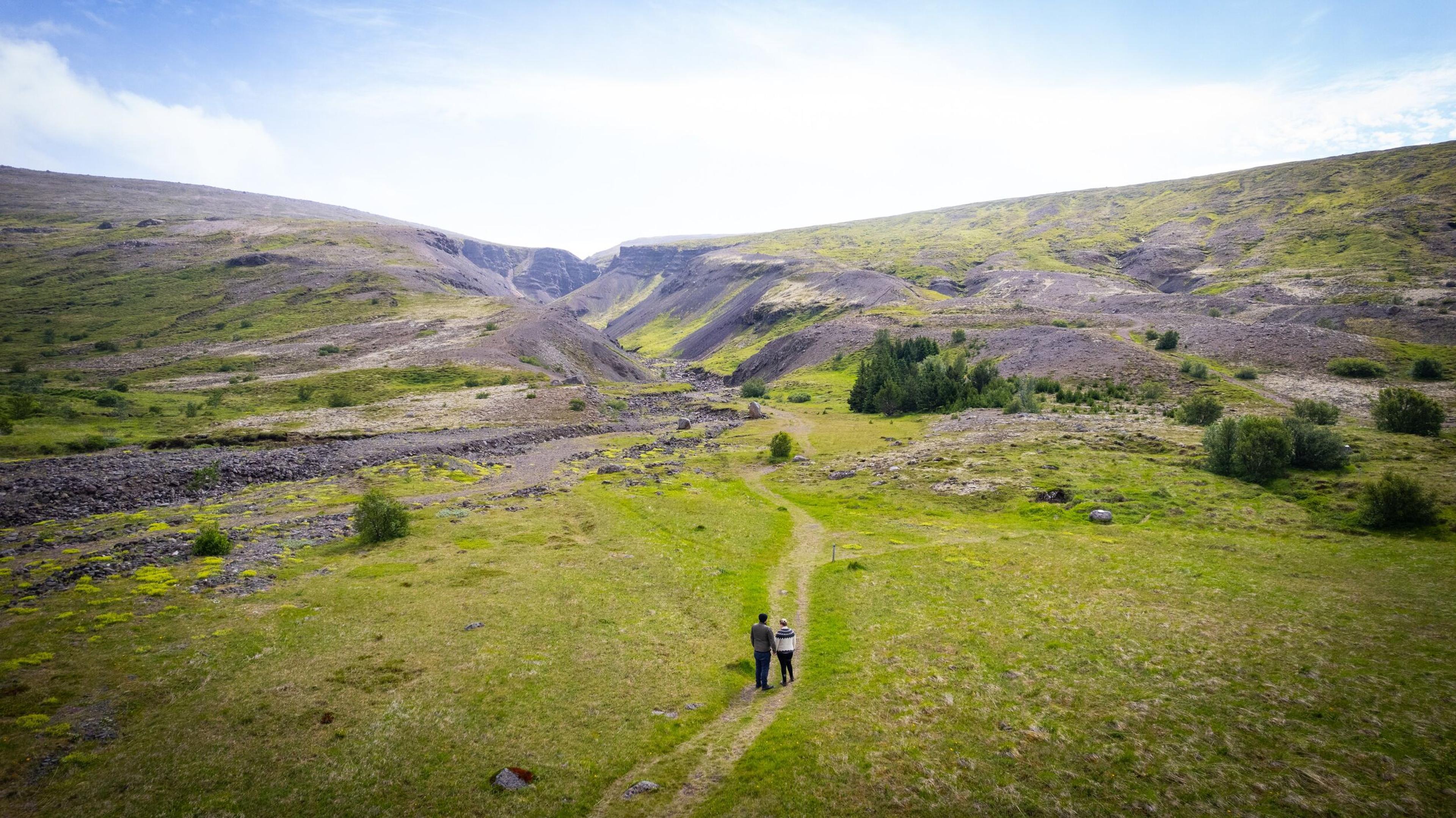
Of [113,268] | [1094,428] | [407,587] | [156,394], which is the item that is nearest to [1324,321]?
[1094,428]

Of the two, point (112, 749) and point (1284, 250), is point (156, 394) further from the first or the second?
point (1284, 250)

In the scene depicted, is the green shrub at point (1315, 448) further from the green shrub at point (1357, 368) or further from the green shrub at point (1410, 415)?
the green shrub at point (1357, 368)

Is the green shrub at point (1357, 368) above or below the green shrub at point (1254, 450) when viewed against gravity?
above

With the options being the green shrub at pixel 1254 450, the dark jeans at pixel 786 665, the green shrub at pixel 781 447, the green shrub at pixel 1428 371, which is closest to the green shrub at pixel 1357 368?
the green shrub at pixel 1428 371

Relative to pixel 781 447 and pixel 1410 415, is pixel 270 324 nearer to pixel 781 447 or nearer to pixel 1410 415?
pixel 781 447

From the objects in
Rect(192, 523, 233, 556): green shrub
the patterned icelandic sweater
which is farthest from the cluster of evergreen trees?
Rect(192, 523, 233, 556): green shrub
